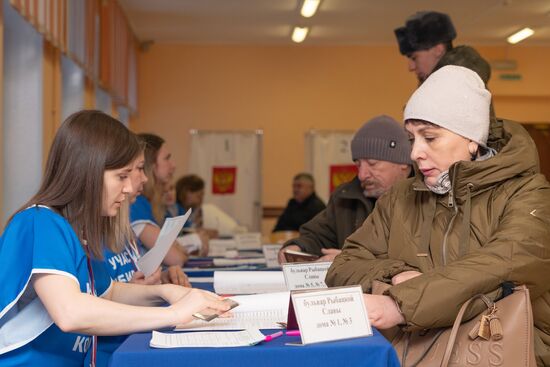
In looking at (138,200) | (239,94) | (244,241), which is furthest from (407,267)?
(239,94)

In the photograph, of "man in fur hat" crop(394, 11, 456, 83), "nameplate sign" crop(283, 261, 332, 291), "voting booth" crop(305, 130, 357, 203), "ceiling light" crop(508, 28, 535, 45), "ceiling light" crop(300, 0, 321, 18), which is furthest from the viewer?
"voting booth" crop(305, 130, 357, 203)

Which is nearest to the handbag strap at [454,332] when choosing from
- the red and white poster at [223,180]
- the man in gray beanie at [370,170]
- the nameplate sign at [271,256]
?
the man in gray beanie at [370,170]

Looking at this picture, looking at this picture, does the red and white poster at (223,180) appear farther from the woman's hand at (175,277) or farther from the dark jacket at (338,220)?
the woman's hand at (175,277)

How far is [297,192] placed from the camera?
10273 millimetres

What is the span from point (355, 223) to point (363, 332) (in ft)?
6.79


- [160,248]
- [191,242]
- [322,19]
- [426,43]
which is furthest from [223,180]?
[160,248]

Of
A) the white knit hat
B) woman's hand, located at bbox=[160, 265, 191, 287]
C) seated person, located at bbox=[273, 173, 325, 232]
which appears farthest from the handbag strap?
seated person, located at bbox=[273, 173, 325, 232]

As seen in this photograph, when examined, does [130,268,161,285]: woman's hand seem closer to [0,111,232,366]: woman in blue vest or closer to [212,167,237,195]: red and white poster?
[0,111,232,366]: woman in blue vest

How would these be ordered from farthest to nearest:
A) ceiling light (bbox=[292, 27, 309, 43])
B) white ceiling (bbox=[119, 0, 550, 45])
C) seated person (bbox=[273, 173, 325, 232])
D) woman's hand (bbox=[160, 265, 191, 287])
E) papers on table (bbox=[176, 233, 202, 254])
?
ceiling light (bbox=[292, 27, 309, 43]) < seated person (bbox=[273, 173, 325, 232]) < white ceiling (bbox=[119, 0, 550, 45]) < papers on table (bbox=[176, 233, 202, 254]) < woman's hand (bbox=[160, 265, 191, 287])

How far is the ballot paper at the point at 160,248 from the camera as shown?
304 cm

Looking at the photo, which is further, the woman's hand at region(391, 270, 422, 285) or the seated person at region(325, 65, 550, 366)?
the woman's hand at region(391, 270, 422, 285)

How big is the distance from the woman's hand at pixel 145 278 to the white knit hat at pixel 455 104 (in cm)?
129

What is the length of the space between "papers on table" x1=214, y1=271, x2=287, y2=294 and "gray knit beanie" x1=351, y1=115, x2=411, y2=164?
2.91 feet

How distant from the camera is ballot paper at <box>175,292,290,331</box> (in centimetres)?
209
